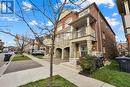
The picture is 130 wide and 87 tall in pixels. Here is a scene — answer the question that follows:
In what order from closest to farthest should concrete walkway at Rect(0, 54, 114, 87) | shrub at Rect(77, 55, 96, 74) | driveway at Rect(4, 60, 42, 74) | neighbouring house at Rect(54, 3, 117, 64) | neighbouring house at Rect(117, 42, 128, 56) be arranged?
concrete walkway at Rect(0, 54, 114, 87)
shrub at Rect(77, 55, 96, 74)
driveway at Rect(4, 60, 42, 74)
neighbouring house at Rect(54, 3, 117, 64)
neighbouring house at Rect(117, 42, 128, 56)

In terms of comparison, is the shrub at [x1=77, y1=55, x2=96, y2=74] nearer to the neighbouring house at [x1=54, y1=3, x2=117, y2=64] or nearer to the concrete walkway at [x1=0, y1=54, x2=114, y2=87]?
the concrete walkway at [x1=0, y1=54, x2=114, y2=87]

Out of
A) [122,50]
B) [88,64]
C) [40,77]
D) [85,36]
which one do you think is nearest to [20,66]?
[40,77]

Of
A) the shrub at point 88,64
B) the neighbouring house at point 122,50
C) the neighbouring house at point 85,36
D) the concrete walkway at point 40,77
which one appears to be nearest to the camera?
the concrete walkway at point 40,77

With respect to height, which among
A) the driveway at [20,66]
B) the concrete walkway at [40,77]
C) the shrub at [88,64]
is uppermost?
the shrub at [88,64]

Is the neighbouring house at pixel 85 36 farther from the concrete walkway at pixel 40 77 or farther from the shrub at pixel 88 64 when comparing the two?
the concrete walkway at pixel 40 77

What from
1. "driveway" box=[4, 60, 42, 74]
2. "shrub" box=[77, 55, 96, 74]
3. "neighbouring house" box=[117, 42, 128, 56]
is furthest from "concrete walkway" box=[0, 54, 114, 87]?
"neighbouring house" box=[117, 42, 128, 56]

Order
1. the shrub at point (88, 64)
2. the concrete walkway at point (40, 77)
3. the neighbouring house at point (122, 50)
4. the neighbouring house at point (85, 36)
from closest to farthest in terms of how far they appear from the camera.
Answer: the concrete walkway at point (40, 77) → the shrub at point (88, 64) → the neighbouring house at point (85, 36) → the neighbouring house at point (122, 50)

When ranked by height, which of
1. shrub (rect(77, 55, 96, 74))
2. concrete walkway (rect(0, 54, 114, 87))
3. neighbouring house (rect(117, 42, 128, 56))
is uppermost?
neighbouring house (rect(117, 42, 128, 56))

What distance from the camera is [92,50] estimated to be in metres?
15.6

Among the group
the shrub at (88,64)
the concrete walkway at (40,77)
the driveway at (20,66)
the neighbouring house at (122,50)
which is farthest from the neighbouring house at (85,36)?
the neighbouring house at (122,50)

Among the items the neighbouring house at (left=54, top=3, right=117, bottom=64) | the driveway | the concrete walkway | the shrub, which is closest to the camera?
the concrete walkway

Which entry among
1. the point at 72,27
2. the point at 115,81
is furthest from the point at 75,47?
the point at 115,81

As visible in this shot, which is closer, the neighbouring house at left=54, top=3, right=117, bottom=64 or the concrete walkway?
the concrete walkway

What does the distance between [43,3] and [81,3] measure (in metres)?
1.61
